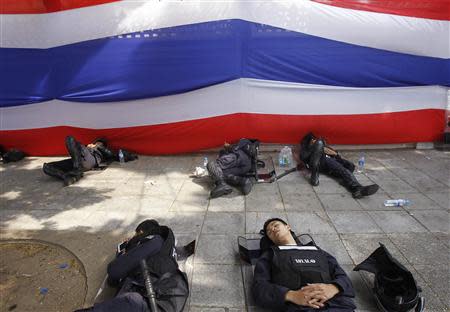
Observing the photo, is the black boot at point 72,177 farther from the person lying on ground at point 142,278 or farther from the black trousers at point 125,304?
the black trousers at point 125,304

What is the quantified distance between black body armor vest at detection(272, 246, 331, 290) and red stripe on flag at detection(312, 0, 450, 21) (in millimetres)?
4446

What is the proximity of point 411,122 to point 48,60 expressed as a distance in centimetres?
664

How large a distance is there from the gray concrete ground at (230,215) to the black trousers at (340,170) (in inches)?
5.6

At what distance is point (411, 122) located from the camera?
19.3ft

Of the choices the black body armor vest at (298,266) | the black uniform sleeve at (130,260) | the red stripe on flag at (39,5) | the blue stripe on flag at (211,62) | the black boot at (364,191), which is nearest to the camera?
the black body armor vest at (298,266)

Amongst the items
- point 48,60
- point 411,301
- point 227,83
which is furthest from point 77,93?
point 411,301

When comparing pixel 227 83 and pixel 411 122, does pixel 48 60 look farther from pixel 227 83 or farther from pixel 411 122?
pixel 411 122

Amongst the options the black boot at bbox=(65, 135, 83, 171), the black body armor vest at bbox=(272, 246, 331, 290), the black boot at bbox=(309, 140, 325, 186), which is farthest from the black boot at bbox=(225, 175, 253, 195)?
the black boot at bbox=(65, 135, 83, 171)

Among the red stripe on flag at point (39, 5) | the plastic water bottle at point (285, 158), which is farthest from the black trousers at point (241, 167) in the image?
the red stripe on flag at point (39, 5)

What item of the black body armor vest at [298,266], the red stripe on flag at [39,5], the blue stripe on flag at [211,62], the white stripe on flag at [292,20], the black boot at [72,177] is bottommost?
the black boot at [72,177]

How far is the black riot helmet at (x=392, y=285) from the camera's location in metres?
2.33

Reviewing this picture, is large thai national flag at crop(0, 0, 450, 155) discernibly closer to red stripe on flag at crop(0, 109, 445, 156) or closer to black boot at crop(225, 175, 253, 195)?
red stripe on flag at crop(0, 109, 445, 156)

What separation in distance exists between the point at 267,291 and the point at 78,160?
4169 mm

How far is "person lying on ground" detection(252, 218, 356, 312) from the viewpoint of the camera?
226 cm
